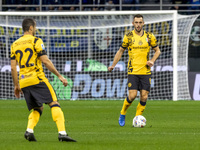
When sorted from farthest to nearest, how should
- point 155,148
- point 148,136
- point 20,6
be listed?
1. point 20,6
2. point 148,136
3. point 155,148

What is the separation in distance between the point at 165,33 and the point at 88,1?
18.6 ft

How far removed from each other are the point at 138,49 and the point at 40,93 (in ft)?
11.0

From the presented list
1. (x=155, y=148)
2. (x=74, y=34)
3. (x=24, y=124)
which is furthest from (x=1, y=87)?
(x=155, y=148)

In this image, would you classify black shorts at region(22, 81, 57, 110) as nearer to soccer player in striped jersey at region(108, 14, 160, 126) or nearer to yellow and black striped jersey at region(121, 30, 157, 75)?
soccer player in striped jersey at region(108, 14, 160, 126)

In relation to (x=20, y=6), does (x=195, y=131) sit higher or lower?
lower

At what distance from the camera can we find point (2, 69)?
1909 centimetres

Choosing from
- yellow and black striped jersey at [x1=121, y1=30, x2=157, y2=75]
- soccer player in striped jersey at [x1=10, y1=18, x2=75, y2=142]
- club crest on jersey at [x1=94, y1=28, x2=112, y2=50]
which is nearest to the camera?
soccer player in striped jersey at [x1=10, y1=18, x2=75, y2=142]

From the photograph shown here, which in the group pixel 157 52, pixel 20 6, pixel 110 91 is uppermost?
pixel 20 6

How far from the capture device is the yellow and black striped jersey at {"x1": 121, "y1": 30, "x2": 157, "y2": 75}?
10328mm

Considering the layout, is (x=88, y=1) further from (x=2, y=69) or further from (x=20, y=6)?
(x=2, y=69)

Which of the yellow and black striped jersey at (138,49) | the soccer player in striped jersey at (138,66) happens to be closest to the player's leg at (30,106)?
the soccer player in striped jersey at (138,66)

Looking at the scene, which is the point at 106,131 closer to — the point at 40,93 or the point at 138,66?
the point at 138,66

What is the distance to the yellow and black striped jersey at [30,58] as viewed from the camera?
7.50 m

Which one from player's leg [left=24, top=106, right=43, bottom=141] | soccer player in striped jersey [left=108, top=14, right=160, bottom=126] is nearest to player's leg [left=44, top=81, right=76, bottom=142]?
player's leg [left=24, top=106, right=43, bottom=141]
